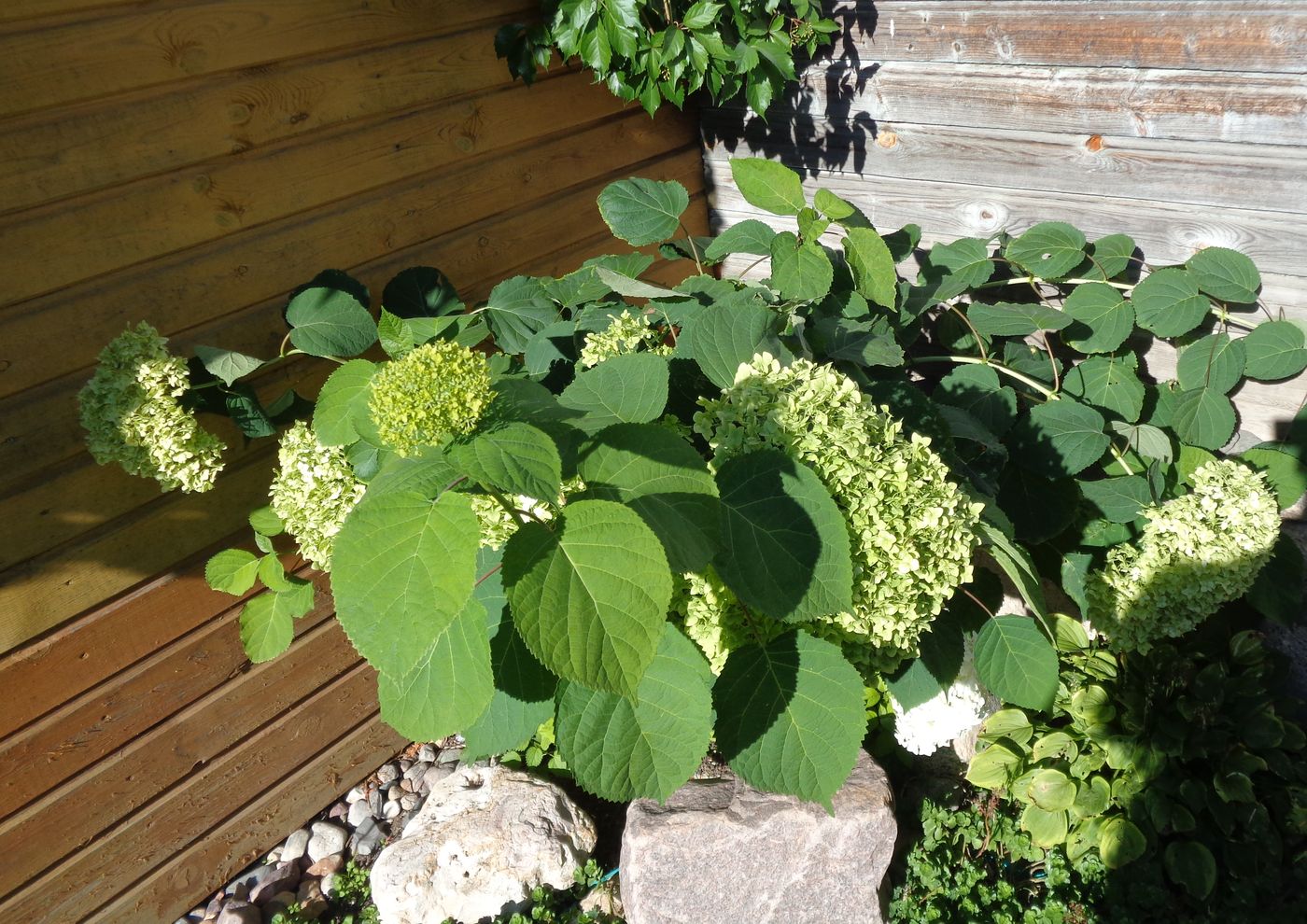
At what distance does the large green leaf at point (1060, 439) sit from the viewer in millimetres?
1954

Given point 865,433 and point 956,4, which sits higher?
point 956,4

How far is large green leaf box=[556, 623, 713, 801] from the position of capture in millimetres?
1220

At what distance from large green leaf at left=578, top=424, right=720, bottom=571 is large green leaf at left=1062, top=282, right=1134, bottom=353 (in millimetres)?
1492

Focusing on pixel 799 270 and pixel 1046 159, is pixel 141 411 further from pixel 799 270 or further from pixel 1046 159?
pixel 1046 159

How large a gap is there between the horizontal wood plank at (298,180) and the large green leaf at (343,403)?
51 cm

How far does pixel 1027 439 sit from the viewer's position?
2.00 meters

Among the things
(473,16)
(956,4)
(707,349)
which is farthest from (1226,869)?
(473,16)

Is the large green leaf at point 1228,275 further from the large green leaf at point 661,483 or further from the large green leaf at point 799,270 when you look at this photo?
the large green leaf at point 661,483

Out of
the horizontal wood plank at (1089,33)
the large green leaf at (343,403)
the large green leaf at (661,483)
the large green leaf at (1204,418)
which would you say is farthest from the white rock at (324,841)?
the horizontal wood plank at (1089,33)

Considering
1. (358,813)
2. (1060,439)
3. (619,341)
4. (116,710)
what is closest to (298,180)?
(619,341)

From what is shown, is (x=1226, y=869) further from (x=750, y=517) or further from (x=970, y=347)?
(x=750, y=517)

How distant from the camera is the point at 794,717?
1.27 meters

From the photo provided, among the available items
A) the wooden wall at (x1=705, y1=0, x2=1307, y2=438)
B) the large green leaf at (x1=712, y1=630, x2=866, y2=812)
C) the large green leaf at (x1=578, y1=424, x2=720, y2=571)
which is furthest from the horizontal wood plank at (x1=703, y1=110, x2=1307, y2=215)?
the large green leaf at (x1=578, y1=424, x2=720, y2=571)

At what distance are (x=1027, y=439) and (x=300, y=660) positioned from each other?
1.84 metres
